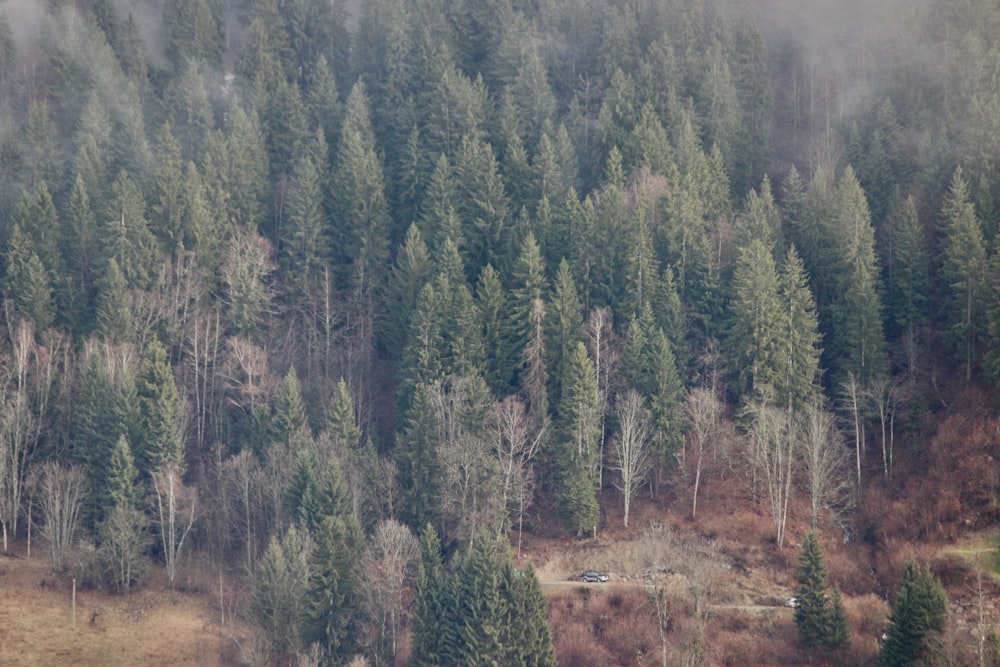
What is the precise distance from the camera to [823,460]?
7419 centimetres

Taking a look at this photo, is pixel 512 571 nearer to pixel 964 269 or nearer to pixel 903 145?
pixel 964 269

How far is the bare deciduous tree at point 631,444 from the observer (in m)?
76.5

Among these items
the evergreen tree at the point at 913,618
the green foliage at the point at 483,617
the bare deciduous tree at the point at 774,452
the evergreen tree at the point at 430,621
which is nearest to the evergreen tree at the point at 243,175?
the evergreen tree at the point at 430,621

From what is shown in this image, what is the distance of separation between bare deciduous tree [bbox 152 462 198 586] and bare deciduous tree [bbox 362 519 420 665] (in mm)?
12619

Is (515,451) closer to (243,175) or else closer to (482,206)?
(482,206)

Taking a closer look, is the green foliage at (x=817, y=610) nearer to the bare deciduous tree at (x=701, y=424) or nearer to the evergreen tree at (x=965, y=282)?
the bare deciduous tree at (x=701, y=424)

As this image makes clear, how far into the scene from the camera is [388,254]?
92.8 metres

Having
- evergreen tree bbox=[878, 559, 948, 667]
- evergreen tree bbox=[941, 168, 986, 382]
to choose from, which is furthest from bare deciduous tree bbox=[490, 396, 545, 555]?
evergreen tree bbox=[941, 168, 986, 382]

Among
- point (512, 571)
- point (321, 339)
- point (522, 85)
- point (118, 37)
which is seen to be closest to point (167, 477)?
point (321, 339)

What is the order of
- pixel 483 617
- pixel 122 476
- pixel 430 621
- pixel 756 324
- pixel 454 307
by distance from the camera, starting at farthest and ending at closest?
pixel 454 307 → pixel 756 324 → pixel 122 476 → pixel 430 621 → pixel 483 617

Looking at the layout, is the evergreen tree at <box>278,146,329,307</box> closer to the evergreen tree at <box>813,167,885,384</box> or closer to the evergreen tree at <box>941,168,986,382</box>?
the evergreen tree at <box>813,167,885,384</box>

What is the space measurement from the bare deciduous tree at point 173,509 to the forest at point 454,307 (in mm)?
199

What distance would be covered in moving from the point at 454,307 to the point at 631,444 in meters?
14.2

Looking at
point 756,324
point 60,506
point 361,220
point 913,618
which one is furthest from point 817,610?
point 361,220
